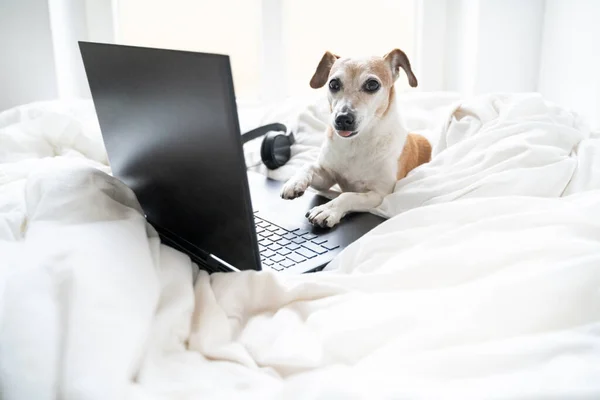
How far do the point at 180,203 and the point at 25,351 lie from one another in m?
0.40

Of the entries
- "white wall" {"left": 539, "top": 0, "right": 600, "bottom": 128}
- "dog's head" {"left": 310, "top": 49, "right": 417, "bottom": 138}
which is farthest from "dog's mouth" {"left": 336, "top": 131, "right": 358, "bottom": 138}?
"white wall" {"left": 539, "top": 0, "right": 600, "bottom": 128}

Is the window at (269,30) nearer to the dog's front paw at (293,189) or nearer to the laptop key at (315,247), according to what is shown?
the dog's front paw at (293,189)

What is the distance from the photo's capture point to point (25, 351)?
0.54m

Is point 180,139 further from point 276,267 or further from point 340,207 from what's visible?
point 340,207

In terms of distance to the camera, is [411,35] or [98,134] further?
[411,35]

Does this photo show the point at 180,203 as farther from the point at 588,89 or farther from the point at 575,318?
the point at 588,89

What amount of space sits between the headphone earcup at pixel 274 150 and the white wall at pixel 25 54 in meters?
1.09

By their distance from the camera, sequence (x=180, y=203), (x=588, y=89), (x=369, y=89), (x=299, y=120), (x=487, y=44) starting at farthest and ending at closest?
1. (x=487, y=44)
2. (x=588, y=89)
3. (x=299, y=120)
4. (x=369, y=89)
5. (x=180, y=203)

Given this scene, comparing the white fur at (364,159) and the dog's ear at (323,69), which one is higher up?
the dog's ear at (323,69)

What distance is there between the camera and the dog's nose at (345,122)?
1.42 metres

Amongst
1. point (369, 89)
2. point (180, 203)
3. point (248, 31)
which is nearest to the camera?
point (180, 203)

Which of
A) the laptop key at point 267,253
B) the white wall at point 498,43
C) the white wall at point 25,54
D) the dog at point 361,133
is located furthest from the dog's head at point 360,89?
the white wall at point 25,54

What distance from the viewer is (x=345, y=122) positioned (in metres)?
1.42

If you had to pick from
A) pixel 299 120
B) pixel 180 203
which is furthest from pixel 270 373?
pixel 299 120
